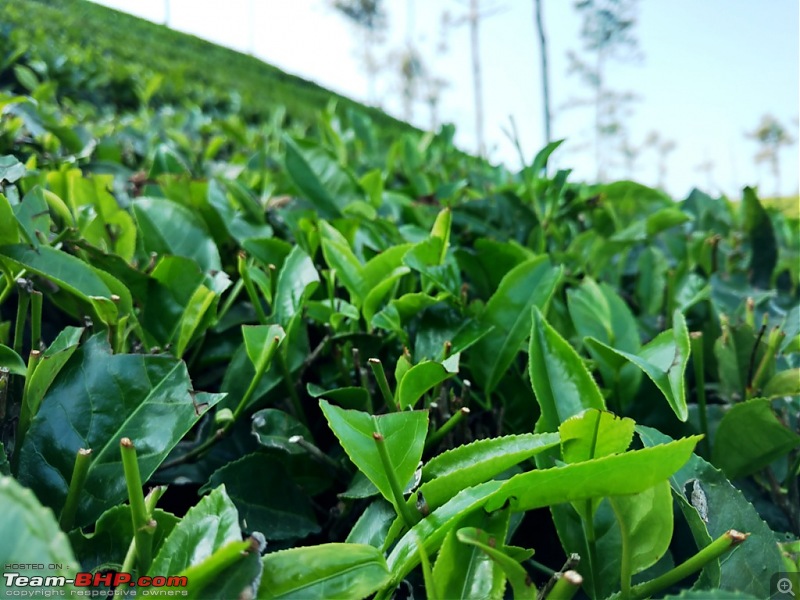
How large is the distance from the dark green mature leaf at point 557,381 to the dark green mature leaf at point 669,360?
53 mm

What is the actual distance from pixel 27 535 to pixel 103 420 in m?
0.23

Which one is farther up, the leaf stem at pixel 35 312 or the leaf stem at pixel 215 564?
the leaf stem at pixel 35 312

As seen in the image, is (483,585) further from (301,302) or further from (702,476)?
(301,302)

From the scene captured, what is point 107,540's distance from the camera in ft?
1.35

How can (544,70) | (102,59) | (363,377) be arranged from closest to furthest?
(363,377)
(102,59)
(544,70)

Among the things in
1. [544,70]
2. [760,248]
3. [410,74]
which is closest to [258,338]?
[760,248]

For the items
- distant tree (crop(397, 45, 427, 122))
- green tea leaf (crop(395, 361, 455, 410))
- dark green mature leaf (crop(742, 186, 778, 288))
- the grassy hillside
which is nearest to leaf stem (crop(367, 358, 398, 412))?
green tea leaf (crop(395, 361, 455, 410))

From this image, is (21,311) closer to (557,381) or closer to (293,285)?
(293,285)

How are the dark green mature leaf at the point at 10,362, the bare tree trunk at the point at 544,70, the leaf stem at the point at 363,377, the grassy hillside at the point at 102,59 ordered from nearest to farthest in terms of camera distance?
the dark green mature leaf at the point at 10,362 → the leaf stem at the point at 363,377 → the grassy hillside at the point at 102,59 → the bare tree trunk at the point at 544,70

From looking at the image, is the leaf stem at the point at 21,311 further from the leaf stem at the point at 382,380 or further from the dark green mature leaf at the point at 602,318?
the dark green mature leaf at the point at 602,318

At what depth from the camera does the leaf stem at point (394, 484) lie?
38 centimetres

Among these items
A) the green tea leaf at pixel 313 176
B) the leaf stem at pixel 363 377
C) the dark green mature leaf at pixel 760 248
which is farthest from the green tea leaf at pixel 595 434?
the dark green mature leaf at pixel 760 248

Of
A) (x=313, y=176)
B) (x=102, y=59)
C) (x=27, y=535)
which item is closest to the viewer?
(x=27, y=535)

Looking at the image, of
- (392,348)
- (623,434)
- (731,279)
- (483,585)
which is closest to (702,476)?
(623,434)
